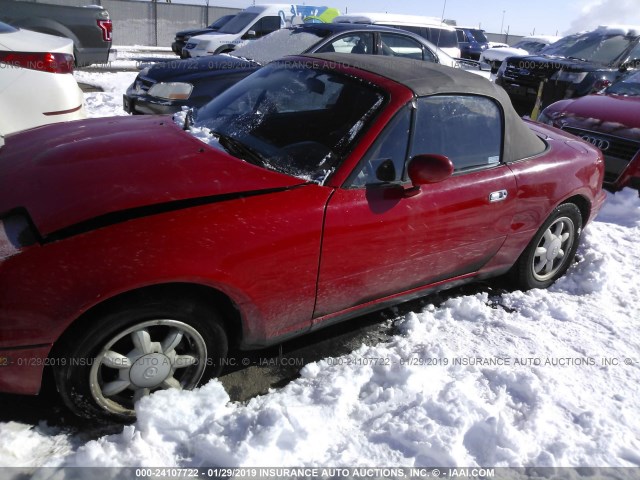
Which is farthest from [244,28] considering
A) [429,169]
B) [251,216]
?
[251,216]

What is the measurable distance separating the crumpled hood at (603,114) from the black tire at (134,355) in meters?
5.04

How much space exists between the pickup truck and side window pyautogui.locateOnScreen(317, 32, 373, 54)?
196 inches

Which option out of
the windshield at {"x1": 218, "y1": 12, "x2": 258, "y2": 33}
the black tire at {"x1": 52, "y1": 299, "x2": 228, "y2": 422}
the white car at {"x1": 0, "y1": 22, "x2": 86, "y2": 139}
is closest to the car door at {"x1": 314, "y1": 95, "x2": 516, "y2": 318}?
the black tire at {"x1": 52, "y1": 299, "x2": 228, "y2": 422}

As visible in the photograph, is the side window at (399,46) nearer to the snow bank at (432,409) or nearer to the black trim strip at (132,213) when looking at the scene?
the snow bank at (432,409)

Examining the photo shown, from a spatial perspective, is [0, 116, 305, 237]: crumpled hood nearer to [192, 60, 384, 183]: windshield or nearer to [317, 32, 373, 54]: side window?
[192, 60, 384, 183]: windshield

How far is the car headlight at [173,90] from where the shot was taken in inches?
213

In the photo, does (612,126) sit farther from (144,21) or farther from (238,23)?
(144,21)

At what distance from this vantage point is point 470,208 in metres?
2.82

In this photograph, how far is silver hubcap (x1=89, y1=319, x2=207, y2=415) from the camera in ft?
6.68

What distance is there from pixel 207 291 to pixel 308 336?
0.95m

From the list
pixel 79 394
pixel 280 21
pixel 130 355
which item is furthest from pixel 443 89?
pixel 280 21

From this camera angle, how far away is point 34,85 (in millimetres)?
4016

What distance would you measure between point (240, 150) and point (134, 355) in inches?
45.4

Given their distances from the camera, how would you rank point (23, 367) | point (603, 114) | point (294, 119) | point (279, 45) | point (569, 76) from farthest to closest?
point (569, 76)
point (279, 45)
point (603, 114)
point (294, 119)
point (23, 367)
